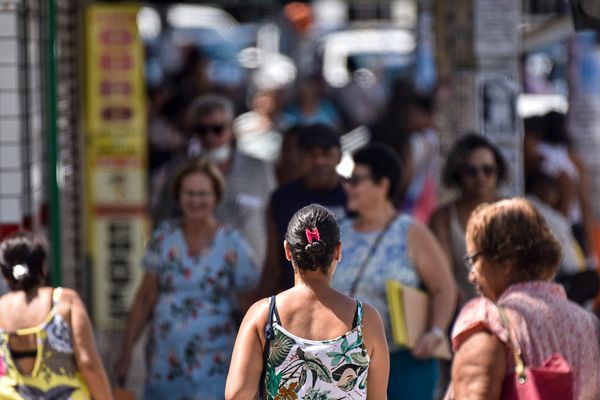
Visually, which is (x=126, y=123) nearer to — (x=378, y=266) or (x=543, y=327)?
(x=378, y=266)

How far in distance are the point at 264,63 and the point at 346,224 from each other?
17771 millimetres

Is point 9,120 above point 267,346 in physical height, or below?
above

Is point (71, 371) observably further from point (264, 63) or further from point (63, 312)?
point (264, 63)

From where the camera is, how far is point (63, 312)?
5734 millimetres

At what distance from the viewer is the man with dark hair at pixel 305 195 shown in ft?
24.5

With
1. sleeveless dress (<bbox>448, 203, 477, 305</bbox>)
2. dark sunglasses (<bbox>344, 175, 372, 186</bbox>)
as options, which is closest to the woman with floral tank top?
dark sunglasses (<bbox>344, 175, 372, 186</bbox>)

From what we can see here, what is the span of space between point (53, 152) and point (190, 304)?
5.17ft

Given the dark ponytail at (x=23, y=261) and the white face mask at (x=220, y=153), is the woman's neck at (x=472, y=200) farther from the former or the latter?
the dark ponytail at (x=23, y=261)

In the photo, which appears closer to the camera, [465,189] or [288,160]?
[465,189]

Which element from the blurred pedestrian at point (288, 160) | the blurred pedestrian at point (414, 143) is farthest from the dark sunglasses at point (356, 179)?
the blurred pedestrian at point (414, 143)

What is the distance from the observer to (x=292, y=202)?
7.66 metres

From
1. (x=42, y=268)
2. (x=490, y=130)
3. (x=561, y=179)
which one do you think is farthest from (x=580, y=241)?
(x=42, y=268)

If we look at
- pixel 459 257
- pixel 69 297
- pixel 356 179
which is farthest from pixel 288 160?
pixel 69 297

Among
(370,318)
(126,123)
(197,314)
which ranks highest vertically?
(126,123)
